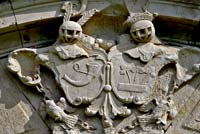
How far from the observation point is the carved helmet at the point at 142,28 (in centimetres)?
593

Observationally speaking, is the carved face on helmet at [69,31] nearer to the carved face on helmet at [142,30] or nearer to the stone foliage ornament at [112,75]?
the stone foliage ornament at [112,75]

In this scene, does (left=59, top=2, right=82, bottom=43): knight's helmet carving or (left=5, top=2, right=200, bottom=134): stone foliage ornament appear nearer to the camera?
(left=5, top=2, right=200, bottom=134): stone foliage ornament

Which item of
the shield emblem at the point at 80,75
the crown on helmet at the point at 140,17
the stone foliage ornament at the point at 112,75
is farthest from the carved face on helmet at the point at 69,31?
the crown on helmet at the point at 140,17

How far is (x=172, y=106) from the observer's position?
5.86 meters

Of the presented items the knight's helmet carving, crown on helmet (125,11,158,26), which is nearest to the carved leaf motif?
the knight's helmet carving

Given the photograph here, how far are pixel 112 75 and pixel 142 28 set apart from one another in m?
0.33

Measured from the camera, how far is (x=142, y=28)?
19.5 ft

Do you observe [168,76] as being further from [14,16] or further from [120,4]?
[14,16]

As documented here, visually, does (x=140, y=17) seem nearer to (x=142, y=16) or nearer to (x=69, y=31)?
(x=142, y=16)

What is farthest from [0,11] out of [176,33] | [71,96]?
[176,33]

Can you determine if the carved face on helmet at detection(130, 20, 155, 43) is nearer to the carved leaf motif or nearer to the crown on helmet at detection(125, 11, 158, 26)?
the crown on helmet at detection(125, 11, 158, 26)

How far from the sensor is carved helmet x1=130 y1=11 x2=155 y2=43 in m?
5.93

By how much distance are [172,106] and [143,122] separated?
198 mm

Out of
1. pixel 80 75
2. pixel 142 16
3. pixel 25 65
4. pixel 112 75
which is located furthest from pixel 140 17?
pixel 25 65
